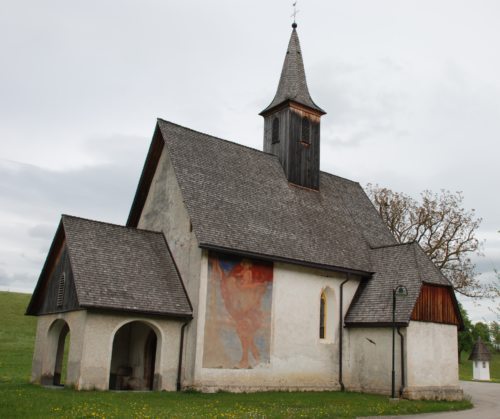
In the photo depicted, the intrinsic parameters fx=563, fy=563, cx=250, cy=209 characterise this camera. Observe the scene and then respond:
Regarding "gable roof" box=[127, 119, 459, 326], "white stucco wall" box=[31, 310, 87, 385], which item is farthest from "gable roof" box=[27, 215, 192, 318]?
"gable roof" box=[127, 119, 459, 326]

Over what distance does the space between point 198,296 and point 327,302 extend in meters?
7.05

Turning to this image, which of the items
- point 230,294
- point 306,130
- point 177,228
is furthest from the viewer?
point 306,130

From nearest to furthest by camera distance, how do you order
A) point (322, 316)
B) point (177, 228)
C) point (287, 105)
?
point (177, 228) → point (322, 316) → point (287, 105)

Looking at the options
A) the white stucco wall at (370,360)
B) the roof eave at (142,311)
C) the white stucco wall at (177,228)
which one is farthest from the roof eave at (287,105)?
the roof eave at (142,311)

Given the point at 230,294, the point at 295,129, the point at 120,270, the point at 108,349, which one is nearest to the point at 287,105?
the point at 295,129

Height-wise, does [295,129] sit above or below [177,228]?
above

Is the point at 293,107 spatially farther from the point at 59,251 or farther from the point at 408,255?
the point at 59,251

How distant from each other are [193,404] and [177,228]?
27.1 ft

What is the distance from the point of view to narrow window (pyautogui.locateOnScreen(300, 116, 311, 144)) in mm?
29391

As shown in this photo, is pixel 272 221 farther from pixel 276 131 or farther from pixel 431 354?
pixel 431 354

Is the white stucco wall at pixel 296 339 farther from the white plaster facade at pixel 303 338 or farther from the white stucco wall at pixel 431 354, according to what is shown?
the white stucco wall at pixel 431 354

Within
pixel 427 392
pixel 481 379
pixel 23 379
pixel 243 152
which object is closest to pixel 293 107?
pixel 243 152

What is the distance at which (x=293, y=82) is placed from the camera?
99.0ft

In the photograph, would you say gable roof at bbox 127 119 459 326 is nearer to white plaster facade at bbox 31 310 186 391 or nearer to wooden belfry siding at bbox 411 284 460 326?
wooden belfry siding at bbox 411 284 460 326
